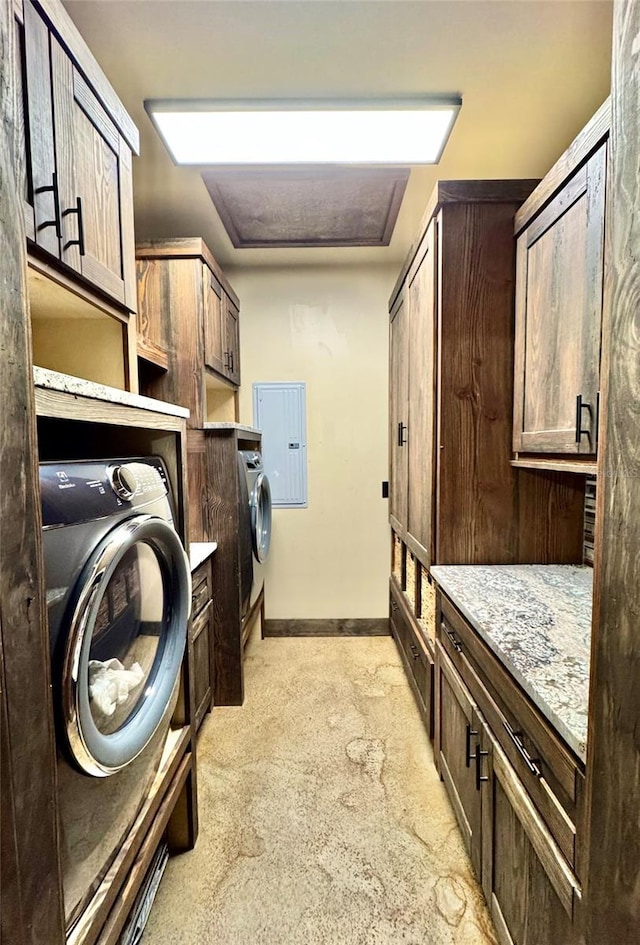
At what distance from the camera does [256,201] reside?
2.08 meters

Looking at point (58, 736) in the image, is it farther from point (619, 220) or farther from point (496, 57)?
point (496, 57)

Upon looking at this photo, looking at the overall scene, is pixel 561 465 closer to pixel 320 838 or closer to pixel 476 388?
pixel 476 388

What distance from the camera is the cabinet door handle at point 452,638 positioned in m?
1.37

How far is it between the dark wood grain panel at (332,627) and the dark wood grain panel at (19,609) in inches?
93.5

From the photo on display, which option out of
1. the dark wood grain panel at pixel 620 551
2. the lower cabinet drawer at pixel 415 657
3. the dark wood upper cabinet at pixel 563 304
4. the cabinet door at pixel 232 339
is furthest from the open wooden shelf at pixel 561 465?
the cabinet door at pixel 232 339

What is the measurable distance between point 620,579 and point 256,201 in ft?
7.44

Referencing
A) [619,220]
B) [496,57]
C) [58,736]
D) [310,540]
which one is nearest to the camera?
[619,220]

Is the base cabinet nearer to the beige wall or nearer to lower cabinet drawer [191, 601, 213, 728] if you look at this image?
lower cabinet drawer [191, 601, 213, 728]

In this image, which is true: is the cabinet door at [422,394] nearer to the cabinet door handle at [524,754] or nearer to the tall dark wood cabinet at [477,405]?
the tall dark wood cabinet at [477,405]

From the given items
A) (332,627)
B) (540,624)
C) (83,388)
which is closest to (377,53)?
(83,388)

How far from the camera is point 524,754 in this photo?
2.99 feet

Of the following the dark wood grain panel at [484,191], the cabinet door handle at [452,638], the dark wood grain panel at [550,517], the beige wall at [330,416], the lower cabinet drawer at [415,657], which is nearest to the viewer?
the cabinet door handle at [452,638]

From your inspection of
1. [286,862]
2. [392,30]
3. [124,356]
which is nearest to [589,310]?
[392,30]

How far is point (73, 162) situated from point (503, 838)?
6.57 feet
